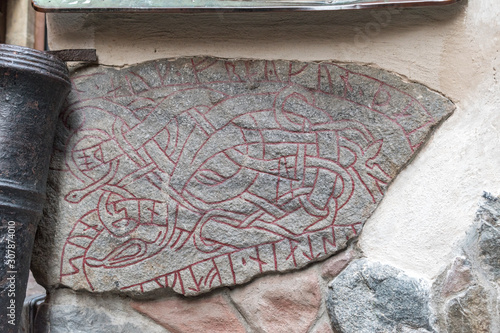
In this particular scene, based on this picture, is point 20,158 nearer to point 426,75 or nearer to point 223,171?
point 223,171

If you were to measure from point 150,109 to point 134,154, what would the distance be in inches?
5.7

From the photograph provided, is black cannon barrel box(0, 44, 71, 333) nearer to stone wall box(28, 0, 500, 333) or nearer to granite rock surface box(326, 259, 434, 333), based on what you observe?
stone wall box(28, 0, 500, 333)

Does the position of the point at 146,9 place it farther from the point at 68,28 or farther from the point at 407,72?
the point at 407,72

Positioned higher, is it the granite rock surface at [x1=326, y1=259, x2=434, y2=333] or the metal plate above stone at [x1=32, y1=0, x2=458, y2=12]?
the metal plate above stone at [x1=32, y1=0, x2=458, y2=12]

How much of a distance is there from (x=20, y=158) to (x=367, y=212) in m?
0.98

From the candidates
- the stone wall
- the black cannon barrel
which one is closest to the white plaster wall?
the stone wall

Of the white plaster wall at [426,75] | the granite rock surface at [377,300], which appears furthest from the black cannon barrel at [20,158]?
the granite rock surface at [377,300]

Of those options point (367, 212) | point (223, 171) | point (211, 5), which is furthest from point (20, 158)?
point (367, 212)

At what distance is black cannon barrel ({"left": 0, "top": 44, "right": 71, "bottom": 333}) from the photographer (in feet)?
4.70

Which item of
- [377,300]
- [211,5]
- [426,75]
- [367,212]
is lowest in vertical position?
[377,300]

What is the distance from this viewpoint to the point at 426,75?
1.56 meters

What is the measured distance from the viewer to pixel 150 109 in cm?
163

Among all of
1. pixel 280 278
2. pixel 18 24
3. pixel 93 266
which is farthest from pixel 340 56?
pixel 18 24

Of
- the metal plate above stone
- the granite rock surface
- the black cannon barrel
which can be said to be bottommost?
the granite rock surface
